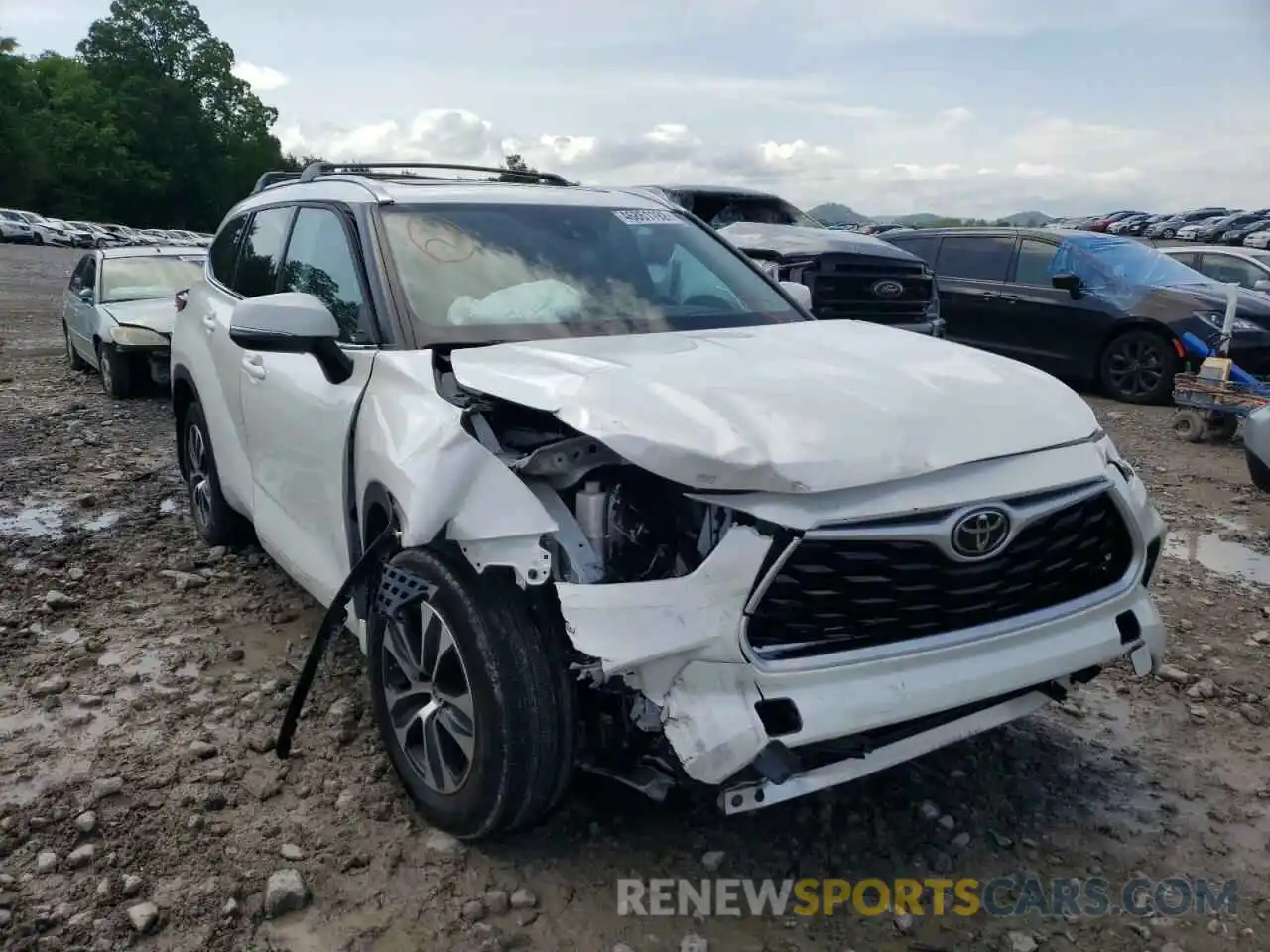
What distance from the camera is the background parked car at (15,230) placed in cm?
4509

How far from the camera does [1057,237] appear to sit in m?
10.9

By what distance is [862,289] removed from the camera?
930 centimetres

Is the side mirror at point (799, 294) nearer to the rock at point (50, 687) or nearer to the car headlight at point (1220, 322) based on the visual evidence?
the rock at point (50, 687)

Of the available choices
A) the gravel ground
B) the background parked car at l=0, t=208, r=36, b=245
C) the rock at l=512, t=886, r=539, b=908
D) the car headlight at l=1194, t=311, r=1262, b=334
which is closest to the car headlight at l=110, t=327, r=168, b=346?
the gravel ground

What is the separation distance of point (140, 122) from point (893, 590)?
8175cm

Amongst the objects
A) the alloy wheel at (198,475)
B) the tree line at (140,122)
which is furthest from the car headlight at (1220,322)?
the tree line at (140,122)

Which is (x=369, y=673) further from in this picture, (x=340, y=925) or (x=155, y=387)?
(x=155, y=387)

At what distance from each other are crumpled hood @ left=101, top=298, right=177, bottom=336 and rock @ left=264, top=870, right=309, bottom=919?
794 centimetres

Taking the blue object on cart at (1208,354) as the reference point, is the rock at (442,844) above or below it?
below

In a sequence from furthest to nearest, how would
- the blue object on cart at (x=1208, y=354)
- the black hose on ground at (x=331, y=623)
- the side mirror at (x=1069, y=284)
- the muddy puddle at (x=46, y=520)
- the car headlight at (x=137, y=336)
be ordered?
the side mirror at (x=1069, y=284), the car headlight at (x=137, y=336), the blue object on cart at (x=1208, y=354), the muddy puddle at (x=46, y=520), the black hose on ground at (x=331, y=623)

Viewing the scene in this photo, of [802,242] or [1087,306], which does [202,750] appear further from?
[1087,306]

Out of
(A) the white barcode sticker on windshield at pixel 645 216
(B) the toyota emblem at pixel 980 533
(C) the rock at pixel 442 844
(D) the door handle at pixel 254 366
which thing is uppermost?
(A) the white barcode sticker on windshield at pixel 645 216

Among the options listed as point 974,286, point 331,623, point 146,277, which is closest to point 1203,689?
point 331,623

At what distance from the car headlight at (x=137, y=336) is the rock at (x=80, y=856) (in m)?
7.71
